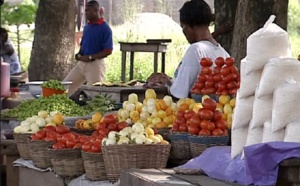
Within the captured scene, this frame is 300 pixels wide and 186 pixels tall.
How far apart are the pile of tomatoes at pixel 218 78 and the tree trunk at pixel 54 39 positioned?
793cm

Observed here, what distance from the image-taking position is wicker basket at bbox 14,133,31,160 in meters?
6.56

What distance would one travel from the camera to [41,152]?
6281mm

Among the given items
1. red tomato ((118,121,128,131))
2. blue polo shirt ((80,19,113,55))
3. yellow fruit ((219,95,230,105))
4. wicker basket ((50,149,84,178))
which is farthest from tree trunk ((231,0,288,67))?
blue polo shirt ((80,19,113,55))

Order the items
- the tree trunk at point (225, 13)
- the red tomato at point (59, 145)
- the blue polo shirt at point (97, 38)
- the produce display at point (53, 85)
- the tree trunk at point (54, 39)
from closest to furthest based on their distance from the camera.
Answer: the red tomato at point (59, 145)
the produce display at point (53, 85)
the tree trunk at point (225, 13)
the blue polo shirt at point (97, 38)
the tree trunk at point (54, 39)

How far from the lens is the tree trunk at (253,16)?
7668 millimetres

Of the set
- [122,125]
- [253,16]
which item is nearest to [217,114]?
[122,125]

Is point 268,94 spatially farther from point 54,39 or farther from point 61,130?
point 54,39

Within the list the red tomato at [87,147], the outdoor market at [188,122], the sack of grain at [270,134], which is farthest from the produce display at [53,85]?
the sack of grain at [270,134]

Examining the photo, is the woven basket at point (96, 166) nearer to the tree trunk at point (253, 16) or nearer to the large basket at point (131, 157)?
the large basket at point (131, 157)

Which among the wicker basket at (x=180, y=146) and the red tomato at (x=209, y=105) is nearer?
the red tomato at (x=209, y=105)

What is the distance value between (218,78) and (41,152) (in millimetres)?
1462

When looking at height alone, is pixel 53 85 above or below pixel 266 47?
below

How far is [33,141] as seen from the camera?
20.6 feet

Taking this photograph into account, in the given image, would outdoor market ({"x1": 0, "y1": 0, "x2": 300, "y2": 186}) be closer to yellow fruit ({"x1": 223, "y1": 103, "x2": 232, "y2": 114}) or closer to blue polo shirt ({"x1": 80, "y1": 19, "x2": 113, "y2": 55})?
yellow fruit ({"x1": 223, "y1": 103, "x2": 232, "y2": 114})
